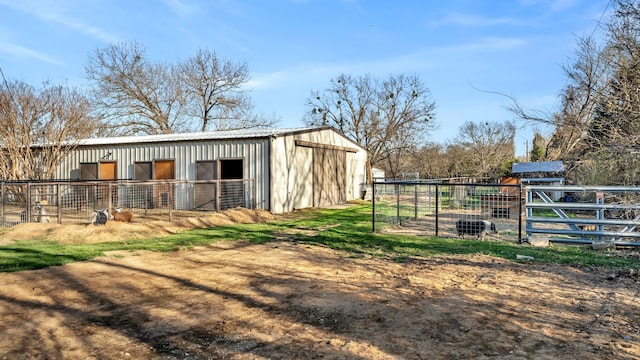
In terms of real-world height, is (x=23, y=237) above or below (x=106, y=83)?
below

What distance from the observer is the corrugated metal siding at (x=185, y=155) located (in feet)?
51.3

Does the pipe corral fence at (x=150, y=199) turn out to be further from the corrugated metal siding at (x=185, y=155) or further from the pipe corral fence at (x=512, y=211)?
the pipe corral fence at (x=512, y=211)

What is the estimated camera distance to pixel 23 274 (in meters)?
6.20

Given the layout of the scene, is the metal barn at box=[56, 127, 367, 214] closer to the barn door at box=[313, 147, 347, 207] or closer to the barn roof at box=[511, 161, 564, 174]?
the barn door at box=[313, 147, 347, 207]

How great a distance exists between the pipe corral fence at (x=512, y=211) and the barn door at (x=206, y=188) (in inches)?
255

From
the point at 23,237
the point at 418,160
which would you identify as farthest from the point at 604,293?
the point at 418,160

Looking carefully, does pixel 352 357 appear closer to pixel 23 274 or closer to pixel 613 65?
pixel 23 274

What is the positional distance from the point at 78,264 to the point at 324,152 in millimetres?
13632

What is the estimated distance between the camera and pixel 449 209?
13.7 meters

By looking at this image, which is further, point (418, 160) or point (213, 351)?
point (418, 160)

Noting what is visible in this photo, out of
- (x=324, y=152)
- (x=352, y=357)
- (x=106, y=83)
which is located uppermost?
(x=106, y=83)

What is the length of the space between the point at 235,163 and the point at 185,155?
2.14m

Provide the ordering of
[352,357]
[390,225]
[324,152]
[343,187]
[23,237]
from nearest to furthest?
[352,357]
[23,237]
[390,225]
[324,152]
[343,187]

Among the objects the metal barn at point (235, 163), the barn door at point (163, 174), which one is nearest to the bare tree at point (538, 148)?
the metal barn at point (235, 163)
